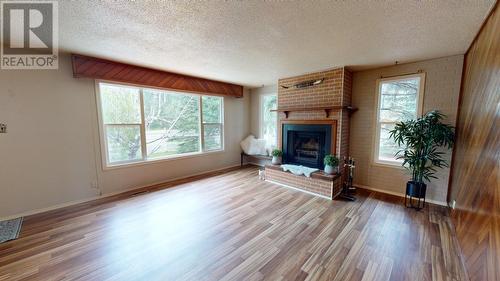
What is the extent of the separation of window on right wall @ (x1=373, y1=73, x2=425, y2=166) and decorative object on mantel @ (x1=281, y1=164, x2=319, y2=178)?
1313 mm

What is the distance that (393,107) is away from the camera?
350cm

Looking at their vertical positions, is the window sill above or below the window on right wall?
below

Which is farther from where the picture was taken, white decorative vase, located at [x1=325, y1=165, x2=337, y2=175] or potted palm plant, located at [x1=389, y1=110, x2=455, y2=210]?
white decorative vase, located at [x1=325, y1=165, x2=337, y2=175]

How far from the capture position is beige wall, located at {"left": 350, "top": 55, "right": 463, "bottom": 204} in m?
2.97

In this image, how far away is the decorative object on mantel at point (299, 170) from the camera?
12.1ft

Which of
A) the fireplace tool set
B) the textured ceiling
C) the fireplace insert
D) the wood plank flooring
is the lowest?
the wood plank flooring

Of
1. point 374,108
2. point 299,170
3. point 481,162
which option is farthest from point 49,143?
point 374,108

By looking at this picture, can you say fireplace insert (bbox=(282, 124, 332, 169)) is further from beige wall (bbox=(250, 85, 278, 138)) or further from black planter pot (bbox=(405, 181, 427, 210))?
beige wall (bbox=(250, 85, 278, 138))

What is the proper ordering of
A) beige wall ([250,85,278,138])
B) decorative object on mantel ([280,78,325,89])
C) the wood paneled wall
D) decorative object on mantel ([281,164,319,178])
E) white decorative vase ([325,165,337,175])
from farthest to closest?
beige wall ([250,85,278,138]), decorative object on mantel ([280,78,325,89]), decorative object on mantel ([281,164,319,178]), white decorative vase ([325,165,337,175]), the wood paneled wall

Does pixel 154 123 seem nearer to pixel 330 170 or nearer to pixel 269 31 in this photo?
A: pixel 269 31

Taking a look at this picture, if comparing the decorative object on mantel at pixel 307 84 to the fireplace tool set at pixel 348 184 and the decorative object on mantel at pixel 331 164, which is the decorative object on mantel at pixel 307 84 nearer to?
the decorative object on mantel at pixel 331 164

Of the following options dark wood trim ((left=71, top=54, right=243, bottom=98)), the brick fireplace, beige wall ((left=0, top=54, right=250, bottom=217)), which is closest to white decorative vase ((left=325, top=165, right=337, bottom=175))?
the brick fireplace

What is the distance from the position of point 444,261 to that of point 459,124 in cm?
207

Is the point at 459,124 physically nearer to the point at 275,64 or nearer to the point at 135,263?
the point at 275,64
